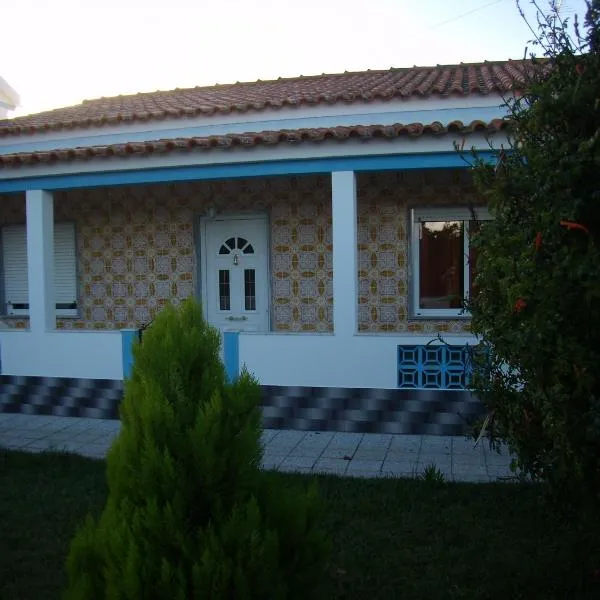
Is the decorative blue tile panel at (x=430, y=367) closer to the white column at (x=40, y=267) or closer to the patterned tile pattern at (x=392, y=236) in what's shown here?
the patterned tile pattern at (x=392, y=236)

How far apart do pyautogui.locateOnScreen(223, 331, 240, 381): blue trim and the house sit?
24mm

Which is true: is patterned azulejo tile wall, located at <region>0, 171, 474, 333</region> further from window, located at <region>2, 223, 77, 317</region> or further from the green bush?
the green bush

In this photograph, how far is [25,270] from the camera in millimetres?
10273

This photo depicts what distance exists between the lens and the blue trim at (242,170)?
7.17m

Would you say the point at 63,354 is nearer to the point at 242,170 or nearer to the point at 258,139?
the point at 242,170

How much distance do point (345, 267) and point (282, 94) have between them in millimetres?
4990

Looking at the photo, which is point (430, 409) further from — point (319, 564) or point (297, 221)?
point (319, 564)

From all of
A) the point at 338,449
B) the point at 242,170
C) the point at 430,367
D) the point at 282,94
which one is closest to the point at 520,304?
the point at 338,449

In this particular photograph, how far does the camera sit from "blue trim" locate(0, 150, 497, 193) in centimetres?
717

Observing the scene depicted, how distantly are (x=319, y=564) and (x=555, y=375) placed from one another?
1.24 metres

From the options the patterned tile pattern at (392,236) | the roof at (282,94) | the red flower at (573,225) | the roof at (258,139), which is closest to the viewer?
the red flower at (573,225)

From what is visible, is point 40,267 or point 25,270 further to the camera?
point 25,270

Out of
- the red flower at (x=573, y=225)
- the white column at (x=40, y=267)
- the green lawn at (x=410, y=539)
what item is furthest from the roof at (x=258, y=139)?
the red flower at (x=573, y=225)

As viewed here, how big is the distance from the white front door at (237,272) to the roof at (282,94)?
6.02 feet
